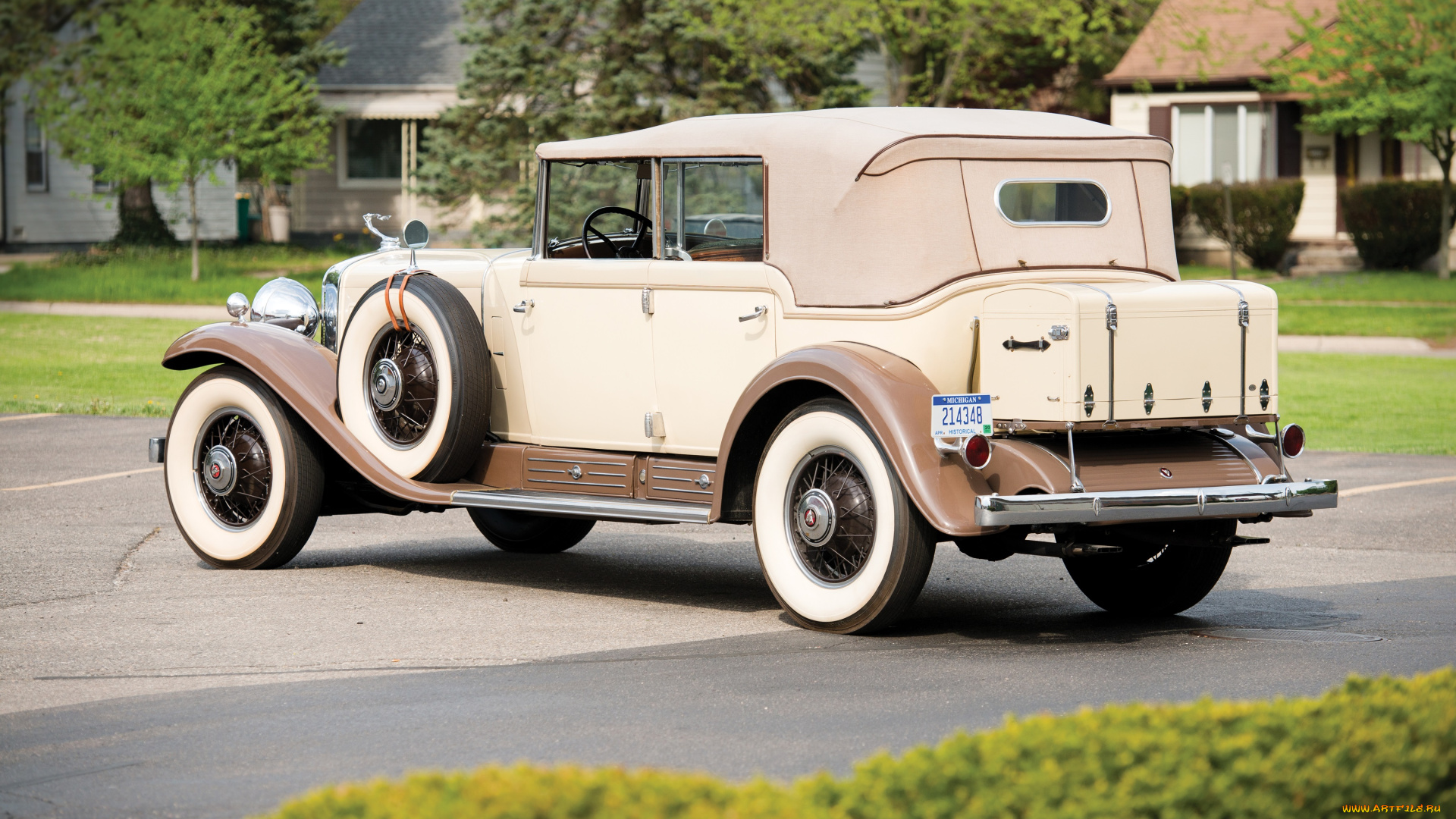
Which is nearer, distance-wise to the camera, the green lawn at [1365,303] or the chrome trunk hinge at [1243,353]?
the chrome trunk hinge at [1243,353]

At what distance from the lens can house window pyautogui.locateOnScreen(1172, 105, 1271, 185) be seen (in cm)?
3466

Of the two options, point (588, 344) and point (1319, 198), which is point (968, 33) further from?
point (588, 344)

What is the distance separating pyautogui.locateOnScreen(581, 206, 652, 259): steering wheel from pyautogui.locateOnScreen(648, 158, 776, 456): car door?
0.36 meters

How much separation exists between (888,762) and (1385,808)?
997mm

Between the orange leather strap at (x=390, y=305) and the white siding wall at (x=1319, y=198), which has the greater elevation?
the white siding wall at (x=1319, y=198)

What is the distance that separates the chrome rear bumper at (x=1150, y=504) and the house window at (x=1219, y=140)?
28.9m

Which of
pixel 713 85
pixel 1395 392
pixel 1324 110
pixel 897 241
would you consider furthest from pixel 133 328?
pixel 1324 110

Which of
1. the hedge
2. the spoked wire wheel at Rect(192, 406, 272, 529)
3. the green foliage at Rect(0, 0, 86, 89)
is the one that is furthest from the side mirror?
the green foliage at Rect(0, 0, 86, 89)

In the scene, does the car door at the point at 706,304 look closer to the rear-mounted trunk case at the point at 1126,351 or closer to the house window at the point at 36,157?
the rear-mounted trunk case at the point at 1126,351

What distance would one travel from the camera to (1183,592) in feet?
25.3

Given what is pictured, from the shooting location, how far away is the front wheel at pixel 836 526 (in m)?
6.79

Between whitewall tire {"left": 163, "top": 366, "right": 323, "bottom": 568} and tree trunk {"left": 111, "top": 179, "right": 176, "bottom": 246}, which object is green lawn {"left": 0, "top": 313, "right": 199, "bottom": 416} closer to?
whitewall tire {"left": 163, "top": 366, "right": 323, "bottom": 568}

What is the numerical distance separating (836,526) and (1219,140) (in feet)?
98.7

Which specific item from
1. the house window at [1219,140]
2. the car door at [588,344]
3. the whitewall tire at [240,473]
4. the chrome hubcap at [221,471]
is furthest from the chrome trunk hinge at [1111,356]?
the house window at [1219,140]
